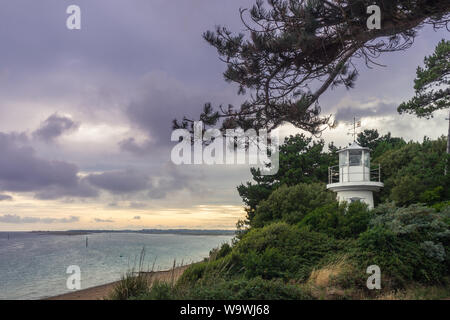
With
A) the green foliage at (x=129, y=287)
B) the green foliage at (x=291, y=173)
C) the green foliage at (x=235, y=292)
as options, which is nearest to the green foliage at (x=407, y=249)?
the green foliage at (x=235, y=292)

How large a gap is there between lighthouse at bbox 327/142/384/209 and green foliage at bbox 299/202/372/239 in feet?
10.7

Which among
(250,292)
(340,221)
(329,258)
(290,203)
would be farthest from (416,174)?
(250,292)

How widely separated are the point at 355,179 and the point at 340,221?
4568 millimetres

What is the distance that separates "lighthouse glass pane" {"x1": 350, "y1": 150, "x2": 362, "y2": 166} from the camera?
1348cm

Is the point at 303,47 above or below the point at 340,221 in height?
above

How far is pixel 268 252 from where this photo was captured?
743 centimetres

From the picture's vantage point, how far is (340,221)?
30.3 feet

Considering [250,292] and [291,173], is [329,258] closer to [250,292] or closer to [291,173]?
[250,292]

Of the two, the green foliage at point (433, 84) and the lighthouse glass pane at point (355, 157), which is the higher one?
the green foliage at point (433, 84)

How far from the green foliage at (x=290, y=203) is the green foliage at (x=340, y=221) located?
2.53 m

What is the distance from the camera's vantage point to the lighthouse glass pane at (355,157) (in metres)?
13.5

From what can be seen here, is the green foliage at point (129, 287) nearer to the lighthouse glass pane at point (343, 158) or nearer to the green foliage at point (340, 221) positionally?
the green foliage at point (340, 221)
